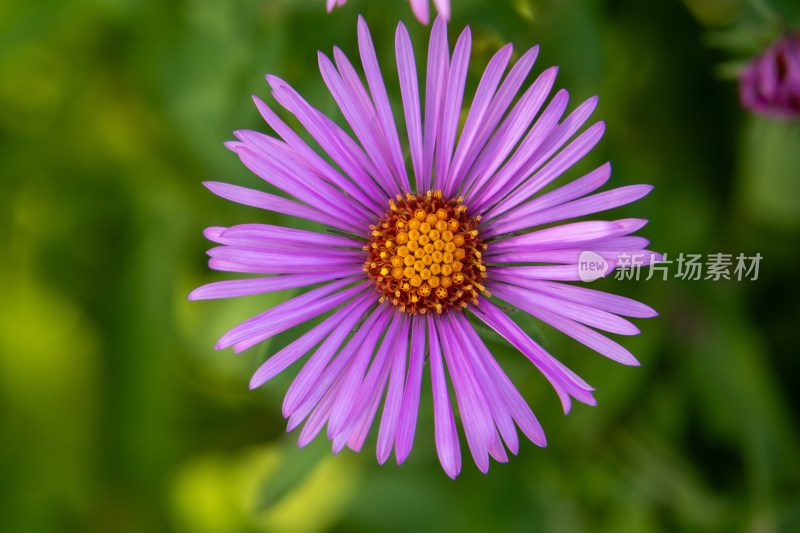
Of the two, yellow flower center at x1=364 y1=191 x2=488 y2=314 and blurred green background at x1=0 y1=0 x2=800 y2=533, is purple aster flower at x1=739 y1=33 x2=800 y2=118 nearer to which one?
blurred green background at x1=0 y1=0 x2=800 y2=533

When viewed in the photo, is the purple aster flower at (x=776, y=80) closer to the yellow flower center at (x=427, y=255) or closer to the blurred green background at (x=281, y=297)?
the blurred green background at (x=281, y=297)

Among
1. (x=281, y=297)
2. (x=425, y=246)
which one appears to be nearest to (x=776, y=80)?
(x=425, y=246)

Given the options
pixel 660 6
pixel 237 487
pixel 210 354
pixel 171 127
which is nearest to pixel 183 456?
pixel 237 487

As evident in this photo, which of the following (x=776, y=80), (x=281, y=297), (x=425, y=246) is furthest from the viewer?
(x=281, y=297)

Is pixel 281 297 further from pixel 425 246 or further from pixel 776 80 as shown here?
pixel 776 80

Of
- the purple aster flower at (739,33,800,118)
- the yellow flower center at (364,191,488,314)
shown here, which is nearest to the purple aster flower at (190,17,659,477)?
the yellow flower center at (364,191,488,314)

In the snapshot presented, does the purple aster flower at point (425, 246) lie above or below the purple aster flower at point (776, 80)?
below

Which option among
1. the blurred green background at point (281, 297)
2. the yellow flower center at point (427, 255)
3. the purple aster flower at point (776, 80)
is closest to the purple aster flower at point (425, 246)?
the yellow flower center at point (427, 255)
